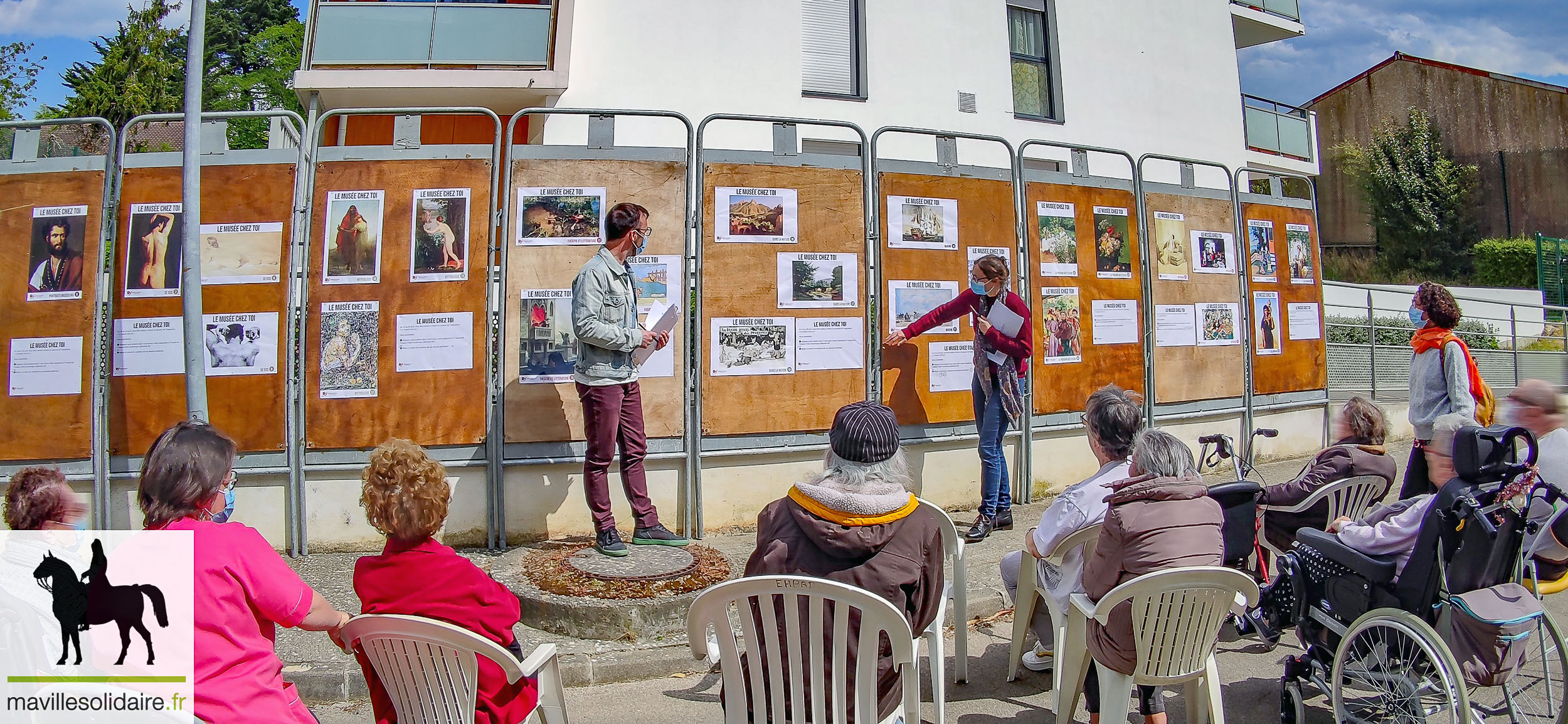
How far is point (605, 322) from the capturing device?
5.18 m

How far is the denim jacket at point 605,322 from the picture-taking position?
511 centimetres

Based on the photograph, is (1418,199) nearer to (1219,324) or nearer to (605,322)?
(1219,324)

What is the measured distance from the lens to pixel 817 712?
264cm

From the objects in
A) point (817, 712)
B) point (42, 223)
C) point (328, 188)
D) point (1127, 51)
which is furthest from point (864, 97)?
point (817, 712)

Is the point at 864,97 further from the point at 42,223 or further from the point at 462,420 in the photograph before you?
the point at 42,223

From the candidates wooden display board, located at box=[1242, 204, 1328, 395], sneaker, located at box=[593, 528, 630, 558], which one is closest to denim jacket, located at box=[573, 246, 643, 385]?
sneaker, located at box=[593, 528, 630, 558]

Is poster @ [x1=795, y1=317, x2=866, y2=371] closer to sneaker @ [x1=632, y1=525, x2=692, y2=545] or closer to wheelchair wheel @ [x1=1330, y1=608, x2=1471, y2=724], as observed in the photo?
sneaker @ [x1=632, y1=525, x2=692, y2=545]

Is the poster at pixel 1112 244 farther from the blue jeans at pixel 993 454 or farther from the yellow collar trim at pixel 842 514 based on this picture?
the yellow collar trim at pixel 842 514

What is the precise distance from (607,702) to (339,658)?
4.46 feet

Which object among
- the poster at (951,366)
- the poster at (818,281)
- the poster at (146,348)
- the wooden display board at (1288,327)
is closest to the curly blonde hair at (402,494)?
the poster at (818,281)

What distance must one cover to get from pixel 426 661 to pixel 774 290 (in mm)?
4080

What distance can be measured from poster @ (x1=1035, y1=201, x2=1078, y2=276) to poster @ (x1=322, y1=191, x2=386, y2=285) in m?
4.96

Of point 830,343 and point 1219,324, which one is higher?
point 1219,324

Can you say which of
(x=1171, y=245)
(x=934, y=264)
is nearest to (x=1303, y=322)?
(x=1171, y=245)
